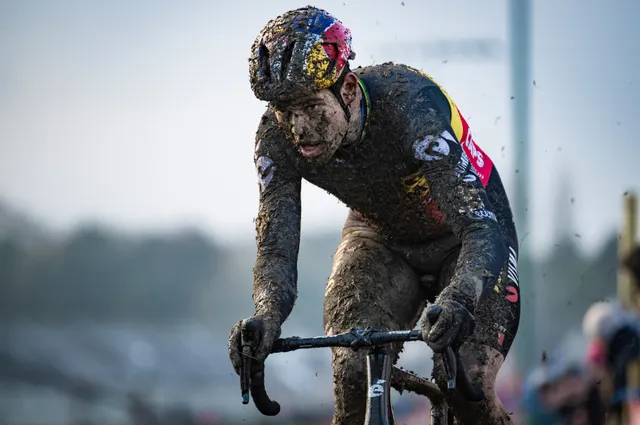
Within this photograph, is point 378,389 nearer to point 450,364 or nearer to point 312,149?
point 450,364

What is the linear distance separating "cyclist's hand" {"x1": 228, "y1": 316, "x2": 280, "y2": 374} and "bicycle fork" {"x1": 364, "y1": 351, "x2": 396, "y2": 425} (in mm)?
467

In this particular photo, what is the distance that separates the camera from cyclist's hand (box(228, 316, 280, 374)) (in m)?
5.52

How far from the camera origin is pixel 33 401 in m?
22.2

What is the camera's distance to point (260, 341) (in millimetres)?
5520

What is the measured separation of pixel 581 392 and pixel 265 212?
5669mm

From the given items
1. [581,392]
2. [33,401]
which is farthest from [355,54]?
[33,401]

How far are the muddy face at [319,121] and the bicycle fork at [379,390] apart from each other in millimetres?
989

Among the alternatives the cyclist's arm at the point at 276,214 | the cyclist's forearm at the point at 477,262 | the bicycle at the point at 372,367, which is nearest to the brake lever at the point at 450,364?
the bicycle at the point at 372,367

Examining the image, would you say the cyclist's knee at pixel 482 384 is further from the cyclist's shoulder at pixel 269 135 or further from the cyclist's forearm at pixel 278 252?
the cyclist's shoulder at pixel 269 135

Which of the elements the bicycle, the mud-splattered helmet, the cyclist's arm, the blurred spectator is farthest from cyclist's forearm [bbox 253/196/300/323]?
the blurred spectator

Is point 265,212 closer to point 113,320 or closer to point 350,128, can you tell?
point 350,128

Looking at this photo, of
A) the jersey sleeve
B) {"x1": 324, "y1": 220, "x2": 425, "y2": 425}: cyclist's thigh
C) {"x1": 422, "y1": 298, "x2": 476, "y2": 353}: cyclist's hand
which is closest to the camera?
{"x1": 422, "y1": 298, "x2": 476, "y2": 353}: cyclist's hand

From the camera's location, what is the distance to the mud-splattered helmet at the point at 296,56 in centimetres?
548

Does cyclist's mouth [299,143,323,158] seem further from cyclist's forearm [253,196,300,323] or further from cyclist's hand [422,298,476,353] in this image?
cyclist's hand [422,298,476,353]
